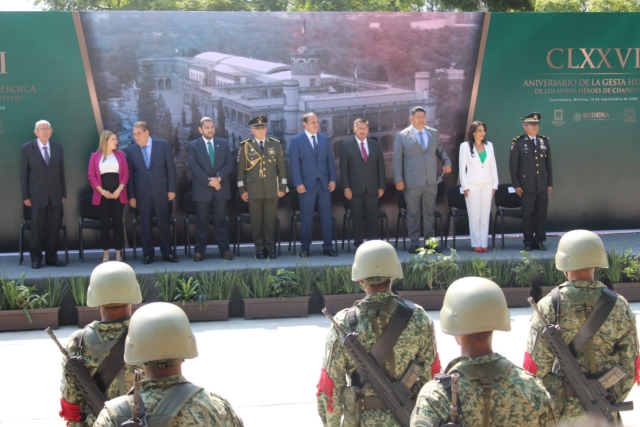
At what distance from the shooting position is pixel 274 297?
30.1 feet

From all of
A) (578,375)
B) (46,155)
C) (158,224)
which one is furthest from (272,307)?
(578,375)

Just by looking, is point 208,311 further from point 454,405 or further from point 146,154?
point 454,405

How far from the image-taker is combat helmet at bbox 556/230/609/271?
4418mm

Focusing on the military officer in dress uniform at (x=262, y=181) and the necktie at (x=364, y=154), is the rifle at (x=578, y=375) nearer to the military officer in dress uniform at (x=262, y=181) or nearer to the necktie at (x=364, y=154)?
the military officer in dress uniform at (x=262, y=181)

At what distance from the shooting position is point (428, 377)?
3.92m

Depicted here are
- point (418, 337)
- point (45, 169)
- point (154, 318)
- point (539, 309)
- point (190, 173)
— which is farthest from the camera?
point (190, 173)

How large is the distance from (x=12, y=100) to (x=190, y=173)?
253cm

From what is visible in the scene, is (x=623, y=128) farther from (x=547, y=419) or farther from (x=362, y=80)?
(x=547, y=419)

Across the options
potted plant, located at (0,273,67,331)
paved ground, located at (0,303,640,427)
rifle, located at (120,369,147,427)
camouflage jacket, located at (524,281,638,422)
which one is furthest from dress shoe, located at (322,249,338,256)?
rifle, located at (120,369,147,427)

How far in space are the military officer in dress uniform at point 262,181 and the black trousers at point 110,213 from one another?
1.56 meters

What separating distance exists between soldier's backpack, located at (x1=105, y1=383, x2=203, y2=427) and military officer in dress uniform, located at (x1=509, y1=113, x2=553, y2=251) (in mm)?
9132

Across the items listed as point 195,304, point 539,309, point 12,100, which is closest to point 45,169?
point 12,100

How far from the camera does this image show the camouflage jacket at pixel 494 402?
2.75 metres

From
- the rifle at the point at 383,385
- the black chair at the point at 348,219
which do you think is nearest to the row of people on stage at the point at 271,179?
the black chair at the point at 348,219
